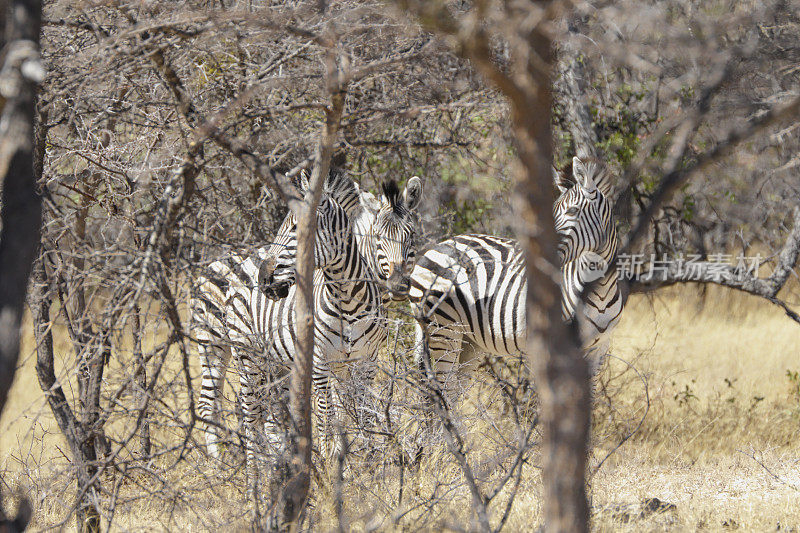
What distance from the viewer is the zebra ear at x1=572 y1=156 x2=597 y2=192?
6.14m

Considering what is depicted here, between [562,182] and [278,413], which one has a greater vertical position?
[562,182]

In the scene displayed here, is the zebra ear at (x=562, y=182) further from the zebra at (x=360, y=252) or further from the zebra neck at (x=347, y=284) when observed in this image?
the zebra neck at (x=347, y=284)

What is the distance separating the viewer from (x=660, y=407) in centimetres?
779

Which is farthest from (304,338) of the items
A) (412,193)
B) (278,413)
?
(412,193)

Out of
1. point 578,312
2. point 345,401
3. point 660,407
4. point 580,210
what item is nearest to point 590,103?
point 580,210

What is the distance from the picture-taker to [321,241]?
18.6ft

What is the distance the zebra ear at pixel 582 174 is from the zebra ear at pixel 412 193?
3.87 feet

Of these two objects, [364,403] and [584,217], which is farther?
[584,217]

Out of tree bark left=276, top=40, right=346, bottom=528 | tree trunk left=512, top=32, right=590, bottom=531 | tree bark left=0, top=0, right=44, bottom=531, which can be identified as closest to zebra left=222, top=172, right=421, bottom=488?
tree bark left=276, top=40, right=346, bottom=528

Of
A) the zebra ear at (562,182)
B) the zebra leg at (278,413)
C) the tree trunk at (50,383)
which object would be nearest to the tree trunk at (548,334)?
the zebra leg at (278,413)

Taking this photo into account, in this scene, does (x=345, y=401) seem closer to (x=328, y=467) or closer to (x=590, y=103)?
(x=328, y=467)

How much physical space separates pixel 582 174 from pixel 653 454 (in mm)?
2498

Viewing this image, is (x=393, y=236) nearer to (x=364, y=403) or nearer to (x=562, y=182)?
(x=364, y=403)

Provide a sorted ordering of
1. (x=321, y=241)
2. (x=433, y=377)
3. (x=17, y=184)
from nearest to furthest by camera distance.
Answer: (x=17, y=184) < (x=433, y=377) < (x=321, y=241)
